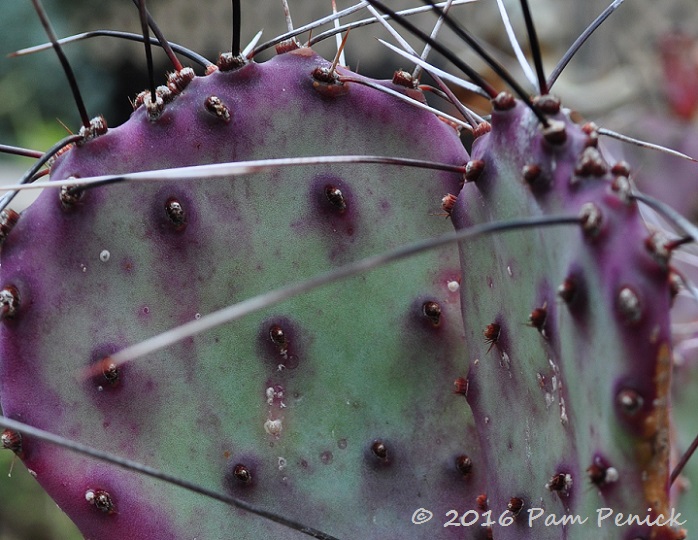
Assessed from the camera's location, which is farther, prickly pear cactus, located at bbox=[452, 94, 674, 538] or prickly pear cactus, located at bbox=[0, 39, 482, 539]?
prickly pear cactus, located at bbox=[0, 39, 482, 539]

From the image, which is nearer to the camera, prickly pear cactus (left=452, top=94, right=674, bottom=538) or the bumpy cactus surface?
prickly pear cactus (left=452, top=94, right=674, bottom=538)

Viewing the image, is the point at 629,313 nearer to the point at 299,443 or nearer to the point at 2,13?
the point at 299,443

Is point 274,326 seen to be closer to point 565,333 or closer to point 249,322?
point 249,322

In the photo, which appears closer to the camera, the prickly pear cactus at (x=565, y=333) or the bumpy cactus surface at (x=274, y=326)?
the prickly pear cactus at (x=565, y=333)

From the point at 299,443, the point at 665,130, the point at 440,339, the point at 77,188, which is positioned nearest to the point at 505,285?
the point at 440,339

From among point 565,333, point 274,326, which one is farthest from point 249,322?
point 565,333

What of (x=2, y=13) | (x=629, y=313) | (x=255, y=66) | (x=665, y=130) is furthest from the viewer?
(x=2, y=13)

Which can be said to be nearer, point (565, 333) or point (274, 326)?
point (565, 333)

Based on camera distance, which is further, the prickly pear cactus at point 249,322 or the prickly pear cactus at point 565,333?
the prickly pear cactus at point 249,322
